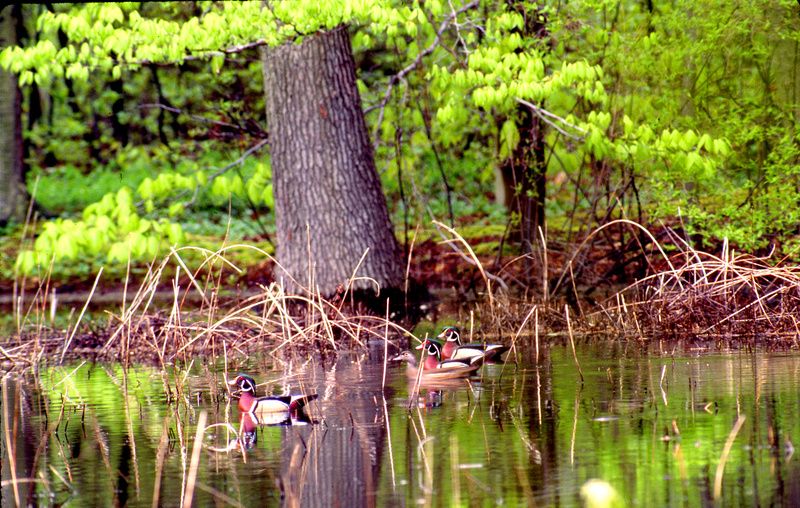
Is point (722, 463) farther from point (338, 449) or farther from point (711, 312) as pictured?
point (711, 312)

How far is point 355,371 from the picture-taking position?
1245cm

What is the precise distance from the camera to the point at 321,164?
17859 millimetres

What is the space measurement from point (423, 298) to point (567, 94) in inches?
148

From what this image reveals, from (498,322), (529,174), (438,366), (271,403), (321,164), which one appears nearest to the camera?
(271,403)

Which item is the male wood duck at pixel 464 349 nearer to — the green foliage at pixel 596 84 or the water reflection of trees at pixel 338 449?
the water reflection of trees at pixel 338 449

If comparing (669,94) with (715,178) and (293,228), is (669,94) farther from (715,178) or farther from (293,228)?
(293,228)

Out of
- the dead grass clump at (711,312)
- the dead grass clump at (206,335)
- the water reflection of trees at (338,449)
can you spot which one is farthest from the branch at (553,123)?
the water reflection of trees at (338,449)

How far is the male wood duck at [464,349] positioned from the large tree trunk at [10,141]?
1800 centimetres

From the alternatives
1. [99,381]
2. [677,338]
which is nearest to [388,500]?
[99,381]

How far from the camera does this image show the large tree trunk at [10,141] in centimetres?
2800

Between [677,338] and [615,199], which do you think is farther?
[615,199]

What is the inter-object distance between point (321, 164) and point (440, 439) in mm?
9801

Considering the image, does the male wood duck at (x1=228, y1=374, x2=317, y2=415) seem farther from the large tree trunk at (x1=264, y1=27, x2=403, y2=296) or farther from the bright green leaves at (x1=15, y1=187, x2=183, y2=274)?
the large tree trunk at (x1=264, y1=27, x2=403, y2=296)

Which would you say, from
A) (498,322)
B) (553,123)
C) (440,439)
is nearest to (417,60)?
(553,123)
